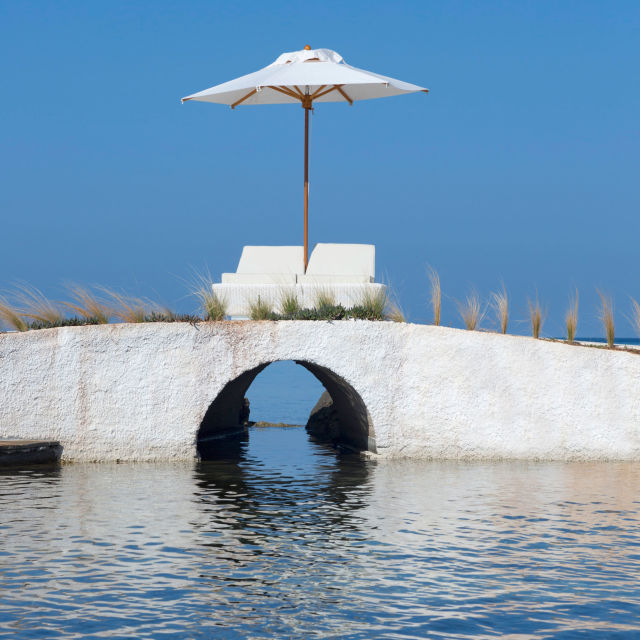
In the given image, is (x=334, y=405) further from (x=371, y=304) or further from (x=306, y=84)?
(x=306, y=84)

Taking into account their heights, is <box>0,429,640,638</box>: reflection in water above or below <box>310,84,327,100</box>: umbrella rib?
below

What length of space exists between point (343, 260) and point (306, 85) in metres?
2.81

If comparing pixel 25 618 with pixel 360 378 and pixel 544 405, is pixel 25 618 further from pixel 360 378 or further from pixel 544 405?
pixel 544 405

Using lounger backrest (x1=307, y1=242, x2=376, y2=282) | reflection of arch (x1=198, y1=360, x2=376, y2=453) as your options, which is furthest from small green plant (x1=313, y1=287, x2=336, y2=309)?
reflection of arch (x1=198, y1=360, x2=376, y2=453)

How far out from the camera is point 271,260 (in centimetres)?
1494

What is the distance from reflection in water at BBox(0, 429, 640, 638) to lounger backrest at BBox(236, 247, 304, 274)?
371cm

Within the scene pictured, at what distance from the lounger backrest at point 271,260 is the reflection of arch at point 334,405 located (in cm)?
154

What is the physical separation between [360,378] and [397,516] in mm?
3734

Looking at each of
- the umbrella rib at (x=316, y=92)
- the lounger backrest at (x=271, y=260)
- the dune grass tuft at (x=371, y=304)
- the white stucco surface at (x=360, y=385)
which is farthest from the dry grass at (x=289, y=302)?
the umbrella rib at (x=316, y=92)

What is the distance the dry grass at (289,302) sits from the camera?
13296 millimetres

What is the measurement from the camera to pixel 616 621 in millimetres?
6031

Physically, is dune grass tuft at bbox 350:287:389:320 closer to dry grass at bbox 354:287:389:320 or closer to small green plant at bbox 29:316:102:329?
dry grass at bbox 354:287:389:320

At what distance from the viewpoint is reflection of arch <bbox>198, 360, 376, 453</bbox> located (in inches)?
546

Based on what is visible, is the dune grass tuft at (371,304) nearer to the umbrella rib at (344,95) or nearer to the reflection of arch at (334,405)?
the reflection of arch at (334,405)
